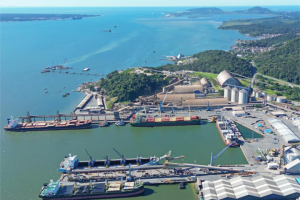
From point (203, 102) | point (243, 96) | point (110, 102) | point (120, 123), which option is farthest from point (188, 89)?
point (120, 123)

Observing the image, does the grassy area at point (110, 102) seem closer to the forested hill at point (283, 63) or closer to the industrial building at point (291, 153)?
the industrial building at point (291, 153)

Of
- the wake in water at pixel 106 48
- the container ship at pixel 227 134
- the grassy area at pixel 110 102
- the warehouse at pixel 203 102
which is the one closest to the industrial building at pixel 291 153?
the container ship at pixel 227 134

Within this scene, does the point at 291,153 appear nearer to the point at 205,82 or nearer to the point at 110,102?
the point at 205,82

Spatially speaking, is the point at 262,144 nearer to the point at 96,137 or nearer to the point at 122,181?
the point at 122,181

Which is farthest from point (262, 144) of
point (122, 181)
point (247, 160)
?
point (122, 181)

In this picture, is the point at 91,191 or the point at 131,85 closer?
the point at 91,191

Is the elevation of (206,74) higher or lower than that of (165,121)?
higher

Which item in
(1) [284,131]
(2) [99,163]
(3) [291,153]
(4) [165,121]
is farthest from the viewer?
(4) [165,121]
